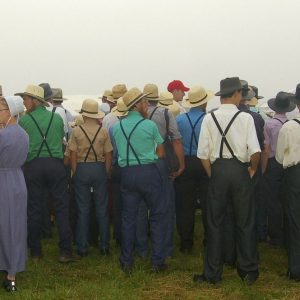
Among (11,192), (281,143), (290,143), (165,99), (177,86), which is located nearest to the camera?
(11,192)

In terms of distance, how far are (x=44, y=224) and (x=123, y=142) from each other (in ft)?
8.93

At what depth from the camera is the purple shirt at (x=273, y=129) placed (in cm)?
736

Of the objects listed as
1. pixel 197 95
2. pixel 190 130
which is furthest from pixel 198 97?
pixel 190 130

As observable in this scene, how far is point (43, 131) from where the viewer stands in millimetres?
6656

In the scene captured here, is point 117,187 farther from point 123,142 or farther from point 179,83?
point 179,83

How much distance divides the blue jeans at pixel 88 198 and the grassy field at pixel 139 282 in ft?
0.82

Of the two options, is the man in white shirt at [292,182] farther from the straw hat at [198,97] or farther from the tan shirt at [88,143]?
the tan shirt at [88,143]

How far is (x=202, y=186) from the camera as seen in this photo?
713 cm

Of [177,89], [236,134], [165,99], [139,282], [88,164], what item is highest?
[177,89]

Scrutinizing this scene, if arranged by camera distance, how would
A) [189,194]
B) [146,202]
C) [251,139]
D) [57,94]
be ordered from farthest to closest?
[57,94] → [189,194] → [146,202] → [251,139]

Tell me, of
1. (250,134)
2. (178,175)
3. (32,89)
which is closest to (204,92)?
(178,175)

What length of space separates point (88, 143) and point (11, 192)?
1.49m

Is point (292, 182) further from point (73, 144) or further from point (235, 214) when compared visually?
point (73, 144)

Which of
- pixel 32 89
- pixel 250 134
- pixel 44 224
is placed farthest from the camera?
pixel 44 224
